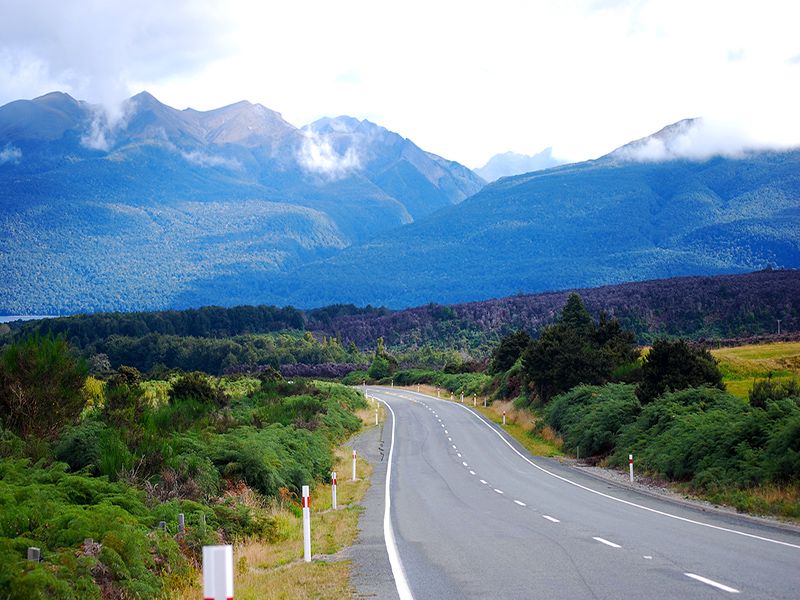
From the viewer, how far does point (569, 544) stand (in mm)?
13539

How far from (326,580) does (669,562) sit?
441 cm

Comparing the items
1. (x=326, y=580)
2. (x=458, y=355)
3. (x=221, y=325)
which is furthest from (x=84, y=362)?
(x=221, y=325)

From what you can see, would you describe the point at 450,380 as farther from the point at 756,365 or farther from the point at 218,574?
the point at 218,574

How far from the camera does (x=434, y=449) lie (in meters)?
39.1

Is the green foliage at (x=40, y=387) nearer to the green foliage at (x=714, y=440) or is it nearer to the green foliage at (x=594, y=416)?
the green foliage at (x=714, y=440)

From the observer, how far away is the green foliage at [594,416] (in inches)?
1259

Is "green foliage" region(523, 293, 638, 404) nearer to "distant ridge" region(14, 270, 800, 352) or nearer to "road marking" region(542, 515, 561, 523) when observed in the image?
"distant ridge" region(14, 270, 800, 352)

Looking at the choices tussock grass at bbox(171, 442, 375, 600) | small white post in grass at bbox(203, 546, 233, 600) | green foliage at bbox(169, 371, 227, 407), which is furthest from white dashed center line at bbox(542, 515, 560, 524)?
green foliage at bbox(169, 371, 227, 407)

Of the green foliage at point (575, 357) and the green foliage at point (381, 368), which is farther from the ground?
the green foliage at point (575, 357)

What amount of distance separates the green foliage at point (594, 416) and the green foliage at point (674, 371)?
83 centimetres

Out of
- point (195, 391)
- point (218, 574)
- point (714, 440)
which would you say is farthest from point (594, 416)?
point (218, 574)

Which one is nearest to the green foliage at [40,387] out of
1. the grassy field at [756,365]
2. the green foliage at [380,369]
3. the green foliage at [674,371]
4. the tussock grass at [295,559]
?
the tussock grass at [295,559]

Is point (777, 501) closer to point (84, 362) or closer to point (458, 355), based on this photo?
point (84, 362)

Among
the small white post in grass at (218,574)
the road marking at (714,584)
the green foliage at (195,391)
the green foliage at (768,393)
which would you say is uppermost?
the small white post in grass at (218,574)
